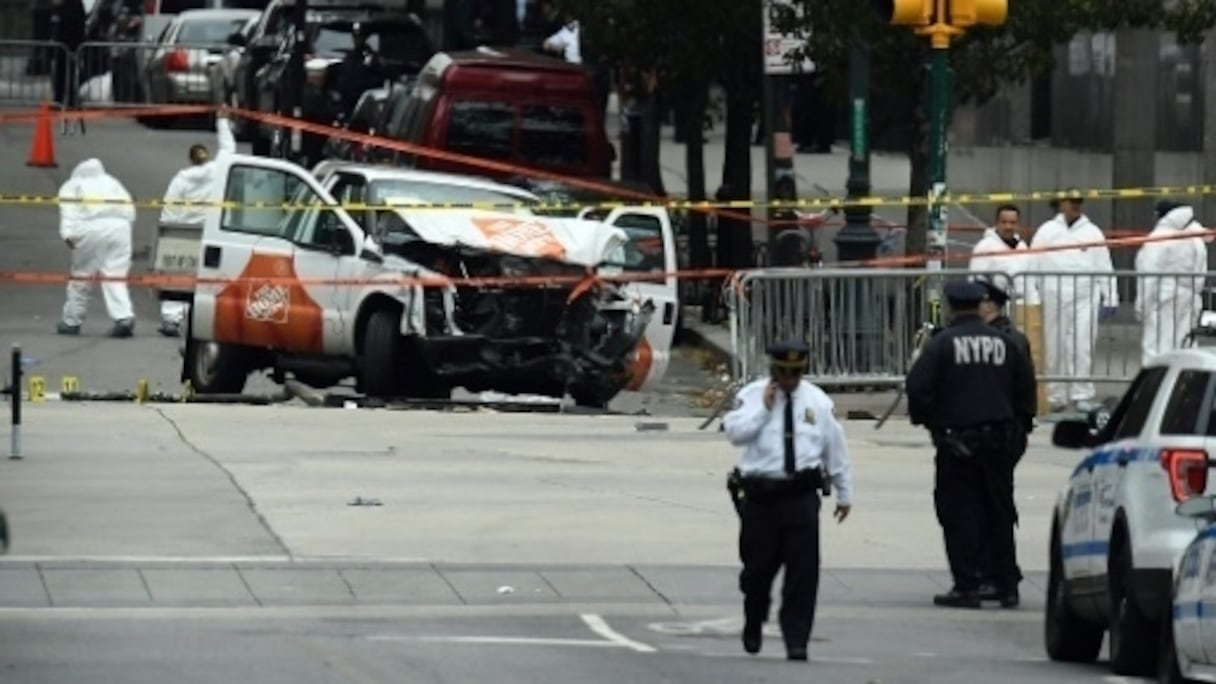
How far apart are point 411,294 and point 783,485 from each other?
10.6m

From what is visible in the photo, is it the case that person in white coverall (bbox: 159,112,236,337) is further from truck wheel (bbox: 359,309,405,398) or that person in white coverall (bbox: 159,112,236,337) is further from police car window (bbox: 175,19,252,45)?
police car window (bbox: 175,19,252,45)

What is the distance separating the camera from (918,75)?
1156 inches

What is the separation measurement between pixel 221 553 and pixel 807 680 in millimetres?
5035

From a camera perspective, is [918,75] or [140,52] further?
[140,52]

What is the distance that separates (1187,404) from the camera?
13.8m

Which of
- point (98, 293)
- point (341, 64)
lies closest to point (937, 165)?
point (98, 293)

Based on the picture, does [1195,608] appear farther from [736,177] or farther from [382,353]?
[736,177]

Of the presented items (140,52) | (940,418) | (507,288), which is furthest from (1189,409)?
(140,52)

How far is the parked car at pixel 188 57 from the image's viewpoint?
49.2 meters

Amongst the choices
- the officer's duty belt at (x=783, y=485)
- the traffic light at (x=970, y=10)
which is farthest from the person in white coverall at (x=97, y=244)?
the officer's duty belt at (x=783, y=485)

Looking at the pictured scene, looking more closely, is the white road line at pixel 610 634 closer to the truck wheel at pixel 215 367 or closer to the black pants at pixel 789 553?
the black pants at pixel 789 553

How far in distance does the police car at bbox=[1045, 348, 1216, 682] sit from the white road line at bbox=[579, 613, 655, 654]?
1.86 m

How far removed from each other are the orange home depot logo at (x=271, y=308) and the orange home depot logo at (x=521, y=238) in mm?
1488

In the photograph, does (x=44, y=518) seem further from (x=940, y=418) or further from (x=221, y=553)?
(x=940, y=418)
